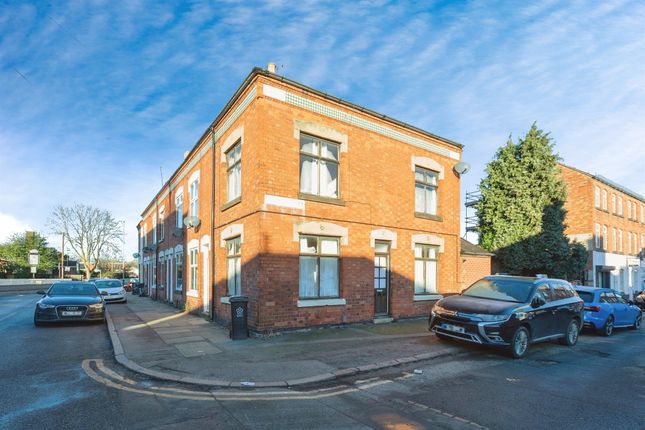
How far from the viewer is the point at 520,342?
8.88 metres

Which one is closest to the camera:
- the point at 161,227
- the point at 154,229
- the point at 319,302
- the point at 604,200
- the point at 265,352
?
the point at 265,352

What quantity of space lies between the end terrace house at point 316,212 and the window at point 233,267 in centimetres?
6

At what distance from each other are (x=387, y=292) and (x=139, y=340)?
763 centimetres

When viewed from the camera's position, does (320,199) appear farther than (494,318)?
Yes

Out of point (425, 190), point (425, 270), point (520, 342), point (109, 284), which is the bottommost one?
point (109, 284)

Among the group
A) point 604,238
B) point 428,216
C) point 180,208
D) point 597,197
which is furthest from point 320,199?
point 604,238

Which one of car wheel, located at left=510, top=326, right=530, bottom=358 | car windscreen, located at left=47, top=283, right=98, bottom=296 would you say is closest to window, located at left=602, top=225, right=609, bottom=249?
car wheel, located at left=510, top=326, right=530, bottom=358

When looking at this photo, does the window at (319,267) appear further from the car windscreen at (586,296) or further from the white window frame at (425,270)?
the car windscreen at (586,296)

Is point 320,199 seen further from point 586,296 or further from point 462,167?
point 586,296

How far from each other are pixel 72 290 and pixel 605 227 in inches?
A: 1400

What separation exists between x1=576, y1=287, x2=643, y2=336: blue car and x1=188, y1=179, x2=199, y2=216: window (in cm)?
1521

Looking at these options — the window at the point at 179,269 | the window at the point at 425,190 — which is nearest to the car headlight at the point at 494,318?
the window at the point at 425,190

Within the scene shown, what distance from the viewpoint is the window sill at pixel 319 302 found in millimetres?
10828

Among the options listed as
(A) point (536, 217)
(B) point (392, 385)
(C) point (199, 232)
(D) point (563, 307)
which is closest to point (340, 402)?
(B) point (392, 385)
